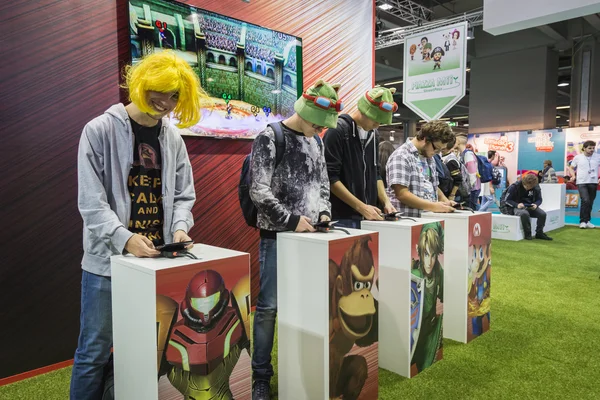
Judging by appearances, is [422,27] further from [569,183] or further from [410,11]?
[569,183]

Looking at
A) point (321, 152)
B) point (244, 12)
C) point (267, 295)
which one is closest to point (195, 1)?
point (244, 12)

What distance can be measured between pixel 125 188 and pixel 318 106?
0.84 metres

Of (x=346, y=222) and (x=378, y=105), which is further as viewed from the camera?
(x=346, y=222)

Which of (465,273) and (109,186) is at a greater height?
(109,186)

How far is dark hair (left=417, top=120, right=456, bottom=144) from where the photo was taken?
8.83ft

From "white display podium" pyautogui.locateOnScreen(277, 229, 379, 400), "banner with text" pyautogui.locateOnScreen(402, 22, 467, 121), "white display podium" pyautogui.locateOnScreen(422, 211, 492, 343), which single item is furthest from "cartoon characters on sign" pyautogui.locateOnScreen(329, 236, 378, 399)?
"banner with text" pyautogui.locateOnScreen(402, 22, 467, 121)

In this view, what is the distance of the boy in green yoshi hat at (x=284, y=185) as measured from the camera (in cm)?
181

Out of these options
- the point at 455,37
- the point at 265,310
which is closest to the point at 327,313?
the point at 265,310

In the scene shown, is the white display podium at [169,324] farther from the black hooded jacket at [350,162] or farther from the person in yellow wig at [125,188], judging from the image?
the black hooded jacket at [350,162]

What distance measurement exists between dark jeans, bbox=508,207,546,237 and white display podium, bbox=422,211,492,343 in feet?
15.5

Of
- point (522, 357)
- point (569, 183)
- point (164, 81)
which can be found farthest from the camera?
point (569, 183)

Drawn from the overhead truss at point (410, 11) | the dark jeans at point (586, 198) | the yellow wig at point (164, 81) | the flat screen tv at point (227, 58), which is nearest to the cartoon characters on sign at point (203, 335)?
the yellow wig at point (164, 81)

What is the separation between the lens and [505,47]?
35.7ft

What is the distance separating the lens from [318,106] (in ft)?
6.04
